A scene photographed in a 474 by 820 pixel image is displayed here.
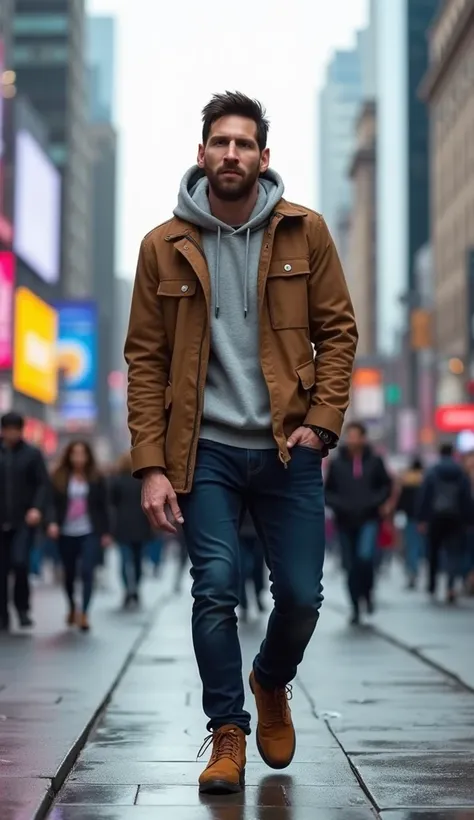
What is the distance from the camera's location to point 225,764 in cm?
598

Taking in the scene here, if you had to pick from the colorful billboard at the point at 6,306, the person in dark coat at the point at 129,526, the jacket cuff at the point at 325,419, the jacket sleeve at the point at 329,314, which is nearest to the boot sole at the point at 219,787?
the jacket cuff at the point at 325,419

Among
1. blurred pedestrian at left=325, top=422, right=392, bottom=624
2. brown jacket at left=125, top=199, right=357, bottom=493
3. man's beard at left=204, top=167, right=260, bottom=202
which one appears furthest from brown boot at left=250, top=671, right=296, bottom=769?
blurred pedestrian at left=325, top=422, right=392, bottom=624

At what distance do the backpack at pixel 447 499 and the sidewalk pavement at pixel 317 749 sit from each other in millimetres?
7737

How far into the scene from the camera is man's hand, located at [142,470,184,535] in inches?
234

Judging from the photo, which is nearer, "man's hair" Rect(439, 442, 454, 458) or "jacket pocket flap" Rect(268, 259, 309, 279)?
"jacket pocket flap" Rect(268, 259, 309, 279)

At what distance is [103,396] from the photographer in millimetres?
140500

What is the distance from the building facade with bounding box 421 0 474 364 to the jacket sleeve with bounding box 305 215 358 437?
213 feet

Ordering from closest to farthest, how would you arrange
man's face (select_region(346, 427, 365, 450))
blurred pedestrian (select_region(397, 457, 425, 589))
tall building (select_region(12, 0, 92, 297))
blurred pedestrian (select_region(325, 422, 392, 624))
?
blurred pedestrian (select_region(325, 422, 392, 624)) → man's face (select_region(346, 427, 365, 450)) → blurred pedestrian (select_region(397, 457, 425, 589)) → tall building (select_region(12, 0, 92, 297))

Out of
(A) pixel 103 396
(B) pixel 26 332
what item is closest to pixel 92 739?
(B) pixel 26 332

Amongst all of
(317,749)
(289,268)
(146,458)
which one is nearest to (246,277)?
(289,268)

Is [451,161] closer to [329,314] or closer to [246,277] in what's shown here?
[329,314]

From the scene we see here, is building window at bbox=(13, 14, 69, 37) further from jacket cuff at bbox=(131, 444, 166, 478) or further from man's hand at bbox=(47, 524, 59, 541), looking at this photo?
jacket cuff at bbox=(131, 444, 166, 478)

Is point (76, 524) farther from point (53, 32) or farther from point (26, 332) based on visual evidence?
point (53, 32)

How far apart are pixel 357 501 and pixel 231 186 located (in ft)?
33.8
